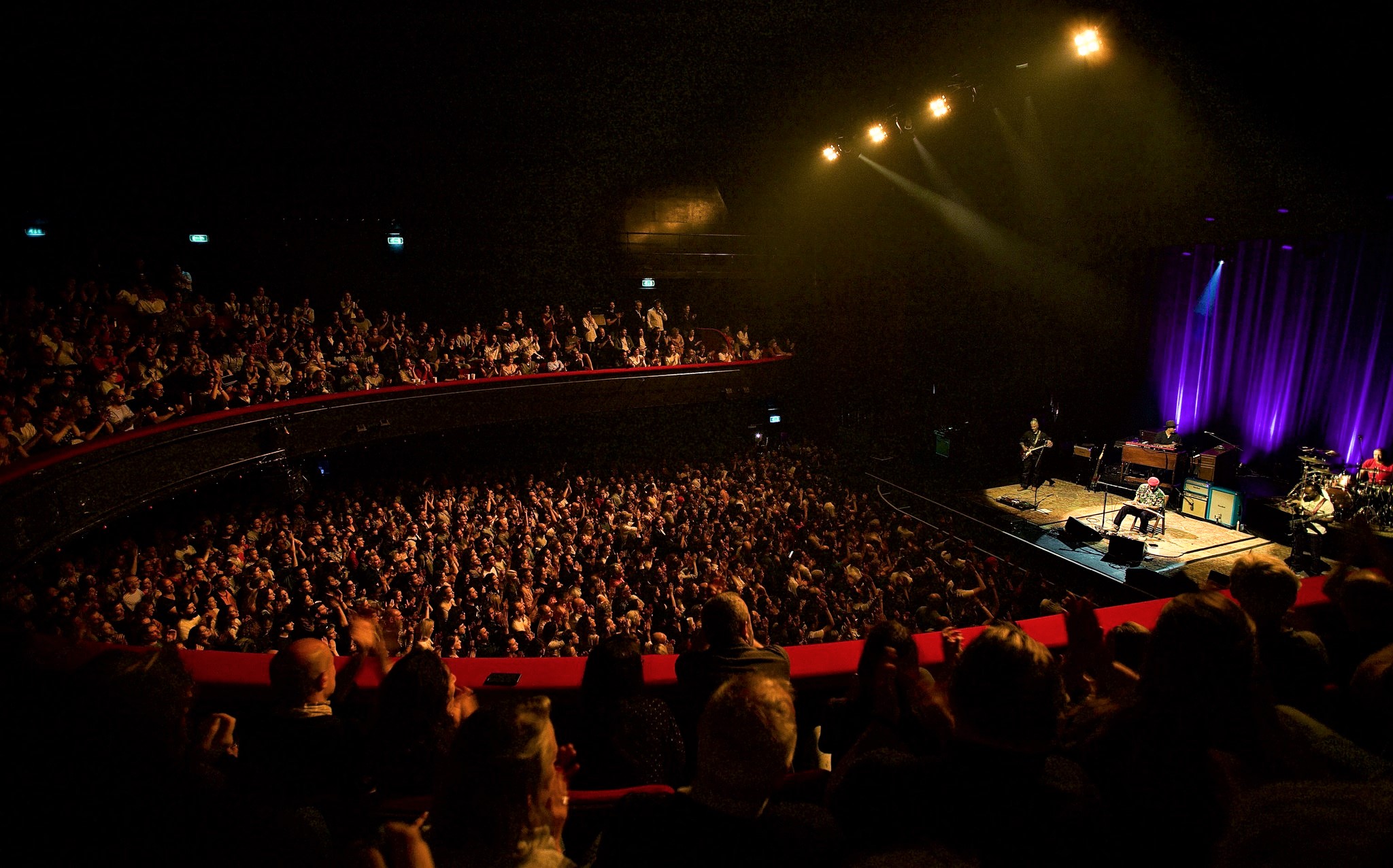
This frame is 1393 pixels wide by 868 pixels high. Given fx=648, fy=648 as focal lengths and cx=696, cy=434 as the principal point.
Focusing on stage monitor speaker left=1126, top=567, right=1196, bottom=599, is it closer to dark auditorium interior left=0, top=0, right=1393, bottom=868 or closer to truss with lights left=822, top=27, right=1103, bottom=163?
dark auditorium interior left=0, top=0, right=1393, bottom=868

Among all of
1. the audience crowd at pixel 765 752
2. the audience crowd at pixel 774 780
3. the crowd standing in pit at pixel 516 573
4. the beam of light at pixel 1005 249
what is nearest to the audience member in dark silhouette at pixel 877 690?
the audience crowd at pixel 765 752

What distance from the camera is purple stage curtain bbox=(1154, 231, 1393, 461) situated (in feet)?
36.8

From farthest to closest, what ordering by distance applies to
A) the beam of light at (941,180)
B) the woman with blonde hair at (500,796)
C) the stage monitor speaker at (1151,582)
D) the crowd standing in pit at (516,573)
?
the beam of light at (941,180) → the stage monitor speaker at (1151,582) → the crowd standing in pit at (516,573) → the woman with blonde hair at (500,796)

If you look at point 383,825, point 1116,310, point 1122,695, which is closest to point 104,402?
point 383,825

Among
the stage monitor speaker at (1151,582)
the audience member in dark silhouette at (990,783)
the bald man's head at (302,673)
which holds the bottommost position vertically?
the stage monitor speaker at (1151,582)

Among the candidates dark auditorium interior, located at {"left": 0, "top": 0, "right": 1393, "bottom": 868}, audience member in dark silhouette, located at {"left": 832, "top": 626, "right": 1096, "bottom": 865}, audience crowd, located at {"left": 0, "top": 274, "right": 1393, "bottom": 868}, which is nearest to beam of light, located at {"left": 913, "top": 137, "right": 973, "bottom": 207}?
dark auditorium interior, located at {"left": 0, "top": 0, "right": 1393, "bottom": 868}

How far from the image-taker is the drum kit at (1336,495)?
9.32 meters

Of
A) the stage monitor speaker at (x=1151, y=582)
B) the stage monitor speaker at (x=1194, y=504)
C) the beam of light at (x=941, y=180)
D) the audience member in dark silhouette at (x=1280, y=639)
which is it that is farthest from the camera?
the beam of light at (x=941, y=180)

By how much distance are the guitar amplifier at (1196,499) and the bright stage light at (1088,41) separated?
794 cm

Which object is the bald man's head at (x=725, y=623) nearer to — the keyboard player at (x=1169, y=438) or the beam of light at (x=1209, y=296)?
the keyboard player at (x=1169, y=438)

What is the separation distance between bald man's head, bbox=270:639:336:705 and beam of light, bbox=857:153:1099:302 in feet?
52.0

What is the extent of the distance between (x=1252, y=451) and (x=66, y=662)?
1727 centimetres

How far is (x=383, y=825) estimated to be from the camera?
1448mm

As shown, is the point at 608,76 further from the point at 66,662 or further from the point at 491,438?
the point at 66,662
